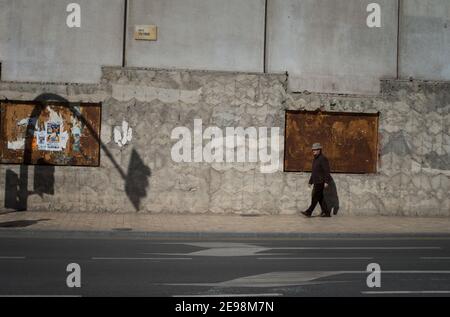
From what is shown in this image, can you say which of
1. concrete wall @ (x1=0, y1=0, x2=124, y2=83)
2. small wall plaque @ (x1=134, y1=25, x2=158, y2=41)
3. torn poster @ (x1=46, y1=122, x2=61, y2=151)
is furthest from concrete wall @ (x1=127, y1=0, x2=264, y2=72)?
torn poster @ (x1=46, y1=122, x2=61, y2=151)

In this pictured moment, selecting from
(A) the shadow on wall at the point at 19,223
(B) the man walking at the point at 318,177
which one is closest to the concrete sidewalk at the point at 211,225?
(A) the shadow on wall at the point at 19,223

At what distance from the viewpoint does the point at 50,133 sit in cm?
1736

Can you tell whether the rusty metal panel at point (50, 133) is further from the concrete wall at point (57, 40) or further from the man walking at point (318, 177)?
the man walking at point (318, 177)

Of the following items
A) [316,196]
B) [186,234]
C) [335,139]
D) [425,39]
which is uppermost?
[425,39]

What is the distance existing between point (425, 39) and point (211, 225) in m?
8.82

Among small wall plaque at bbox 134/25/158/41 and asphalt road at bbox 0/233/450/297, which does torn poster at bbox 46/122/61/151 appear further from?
asphalt road at bbox 0/233/450/297

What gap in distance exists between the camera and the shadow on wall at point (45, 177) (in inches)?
673

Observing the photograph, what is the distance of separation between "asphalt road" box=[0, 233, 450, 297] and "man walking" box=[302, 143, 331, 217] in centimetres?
328

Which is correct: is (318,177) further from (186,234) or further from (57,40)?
(57,40)

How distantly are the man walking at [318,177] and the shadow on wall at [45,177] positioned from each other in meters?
4.54

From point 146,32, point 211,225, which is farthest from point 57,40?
point 211,225

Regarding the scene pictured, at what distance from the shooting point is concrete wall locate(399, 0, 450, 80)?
1864cm
